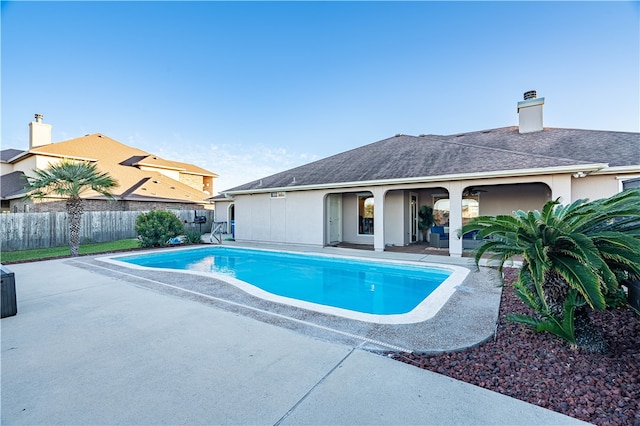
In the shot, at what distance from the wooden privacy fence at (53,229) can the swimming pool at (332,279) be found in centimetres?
679

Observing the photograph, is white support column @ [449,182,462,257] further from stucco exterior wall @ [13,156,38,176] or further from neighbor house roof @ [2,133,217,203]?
stucco exterior wall @ [13,156,38,176]

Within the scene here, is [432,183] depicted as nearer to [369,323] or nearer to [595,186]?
[595,186]

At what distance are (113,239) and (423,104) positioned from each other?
2097 cm

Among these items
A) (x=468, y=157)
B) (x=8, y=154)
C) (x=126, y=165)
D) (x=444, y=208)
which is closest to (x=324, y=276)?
(x=468, y=157)

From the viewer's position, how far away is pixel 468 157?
11.7m

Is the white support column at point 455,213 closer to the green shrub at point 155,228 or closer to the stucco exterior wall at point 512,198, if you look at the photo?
the stucco exterior wall at point 512,198

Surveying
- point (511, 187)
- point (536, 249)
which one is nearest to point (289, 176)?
point (511, 187)

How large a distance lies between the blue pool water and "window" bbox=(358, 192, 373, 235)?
463 cm

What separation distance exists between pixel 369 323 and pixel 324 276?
4.86m

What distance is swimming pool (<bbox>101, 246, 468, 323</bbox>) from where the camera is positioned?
5.81 meters

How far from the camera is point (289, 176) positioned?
1625 centimetres

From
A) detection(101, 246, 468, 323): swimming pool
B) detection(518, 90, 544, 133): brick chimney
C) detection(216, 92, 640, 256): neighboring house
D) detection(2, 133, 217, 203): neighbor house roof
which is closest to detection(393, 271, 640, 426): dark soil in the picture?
detection(101, 246, 468, 323): swimming pool

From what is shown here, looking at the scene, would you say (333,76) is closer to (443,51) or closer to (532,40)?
(443,51)

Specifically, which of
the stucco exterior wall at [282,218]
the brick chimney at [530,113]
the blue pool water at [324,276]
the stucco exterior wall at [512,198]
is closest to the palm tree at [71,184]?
the blue pool water at [324,276]
